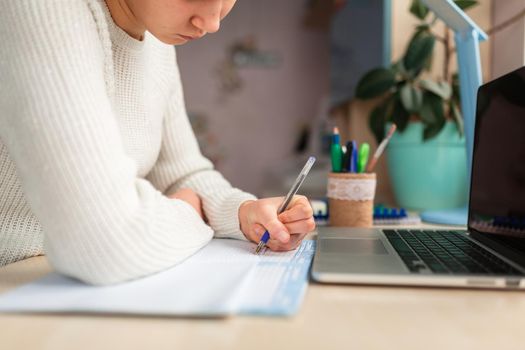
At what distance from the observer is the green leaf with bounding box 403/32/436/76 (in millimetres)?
992

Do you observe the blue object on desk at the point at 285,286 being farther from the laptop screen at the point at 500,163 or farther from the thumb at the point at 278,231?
the laptop screen at the point at 500,163

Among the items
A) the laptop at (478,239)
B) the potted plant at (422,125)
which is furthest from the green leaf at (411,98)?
the laptop at (478,239)

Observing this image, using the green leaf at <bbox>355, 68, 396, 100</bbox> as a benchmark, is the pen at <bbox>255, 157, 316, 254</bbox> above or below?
below

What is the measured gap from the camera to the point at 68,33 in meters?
0.43

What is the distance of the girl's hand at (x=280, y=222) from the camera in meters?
0.53

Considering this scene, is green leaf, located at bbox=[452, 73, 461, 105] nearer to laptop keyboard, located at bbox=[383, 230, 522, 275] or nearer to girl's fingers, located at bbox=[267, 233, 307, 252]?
laptop keyboard, located at bbox=[383, 230, 522, 275]

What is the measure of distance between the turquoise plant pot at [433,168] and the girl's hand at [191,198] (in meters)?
0.54

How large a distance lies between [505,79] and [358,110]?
2.15ft

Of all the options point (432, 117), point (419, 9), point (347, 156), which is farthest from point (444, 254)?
point (419, 9)

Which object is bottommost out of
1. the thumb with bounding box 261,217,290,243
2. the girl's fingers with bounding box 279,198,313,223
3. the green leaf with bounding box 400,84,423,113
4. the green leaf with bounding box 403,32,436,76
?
the thumb with bounding box 261,217,290,243

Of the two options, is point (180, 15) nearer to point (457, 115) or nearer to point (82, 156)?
point (82, 156)

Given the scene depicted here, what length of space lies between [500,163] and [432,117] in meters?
0.38

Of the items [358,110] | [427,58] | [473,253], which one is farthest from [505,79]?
[358,110]

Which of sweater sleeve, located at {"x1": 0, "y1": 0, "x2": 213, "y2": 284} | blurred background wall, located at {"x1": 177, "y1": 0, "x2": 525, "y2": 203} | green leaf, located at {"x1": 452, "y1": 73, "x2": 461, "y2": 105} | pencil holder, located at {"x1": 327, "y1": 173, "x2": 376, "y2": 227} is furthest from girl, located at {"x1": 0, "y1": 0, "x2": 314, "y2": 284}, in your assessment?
blurred background wall, located at {"x1": 177, "y1": 0, "x2": 525, "y2": 203}
